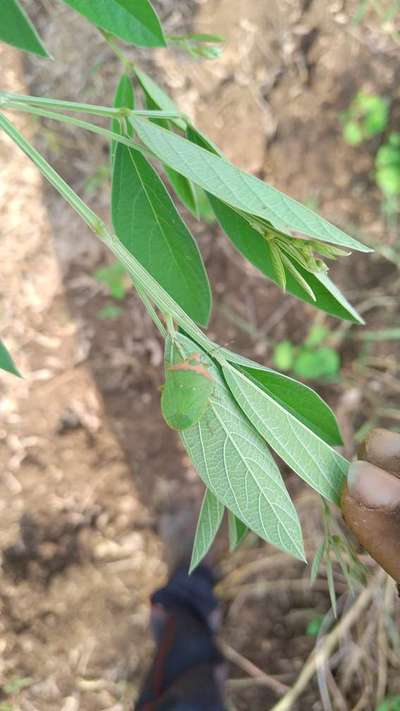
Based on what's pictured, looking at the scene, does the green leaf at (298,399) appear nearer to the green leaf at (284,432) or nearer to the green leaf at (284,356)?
the green leaf at (284,432)

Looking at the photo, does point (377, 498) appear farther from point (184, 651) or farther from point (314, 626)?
point (184, 651)

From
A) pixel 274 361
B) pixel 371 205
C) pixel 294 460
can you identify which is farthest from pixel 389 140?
pixel 294 460

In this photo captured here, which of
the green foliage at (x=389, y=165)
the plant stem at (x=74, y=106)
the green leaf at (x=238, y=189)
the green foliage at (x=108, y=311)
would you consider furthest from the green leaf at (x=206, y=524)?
the green foliage at (x=389, y=165)

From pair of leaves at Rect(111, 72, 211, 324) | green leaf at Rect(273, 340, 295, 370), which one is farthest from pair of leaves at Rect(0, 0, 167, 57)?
green leaf at Rect(273, 340, 295, 370)

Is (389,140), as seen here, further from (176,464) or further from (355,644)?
(355,644)

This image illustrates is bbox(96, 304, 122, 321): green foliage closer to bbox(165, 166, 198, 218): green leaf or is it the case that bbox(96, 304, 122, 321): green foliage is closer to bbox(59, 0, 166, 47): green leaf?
bbox(165, 166, 198, 218): green leaf

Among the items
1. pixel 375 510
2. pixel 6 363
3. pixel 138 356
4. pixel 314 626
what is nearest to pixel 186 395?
pixel 6 363
